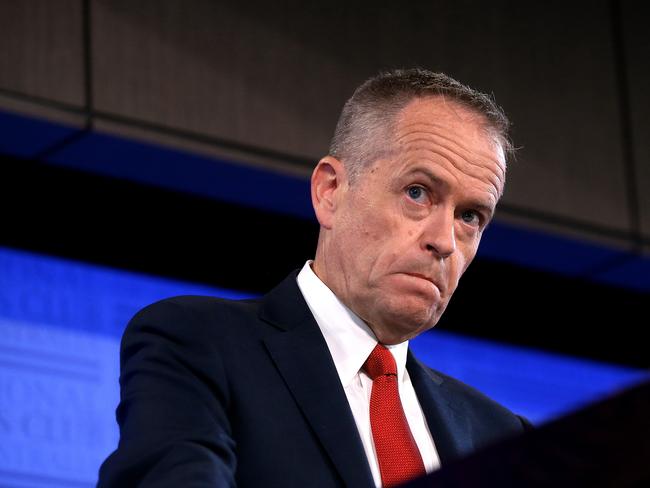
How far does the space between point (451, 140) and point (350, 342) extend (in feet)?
1.12

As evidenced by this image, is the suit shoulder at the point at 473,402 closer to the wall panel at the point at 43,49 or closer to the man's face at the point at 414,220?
the man's face at the point at 414,220

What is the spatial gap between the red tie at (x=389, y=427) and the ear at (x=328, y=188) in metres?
0.26

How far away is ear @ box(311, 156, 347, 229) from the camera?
197 cm

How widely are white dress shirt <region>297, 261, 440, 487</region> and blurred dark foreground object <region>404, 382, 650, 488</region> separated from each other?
654mm

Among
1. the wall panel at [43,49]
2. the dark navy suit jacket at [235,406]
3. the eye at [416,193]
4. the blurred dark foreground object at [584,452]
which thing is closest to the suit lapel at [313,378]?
the dark navy suit jacket at [235,406]

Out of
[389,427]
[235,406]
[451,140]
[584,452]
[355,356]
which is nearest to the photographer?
[584,452]

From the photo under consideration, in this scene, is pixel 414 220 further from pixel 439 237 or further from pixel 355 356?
pixel 355 356

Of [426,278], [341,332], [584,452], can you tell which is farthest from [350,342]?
[584,452]

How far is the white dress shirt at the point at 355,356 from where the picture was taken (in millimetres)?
1716

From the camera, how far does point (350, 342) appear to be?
1794mm

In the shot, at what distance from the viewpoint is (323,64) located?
3551mm

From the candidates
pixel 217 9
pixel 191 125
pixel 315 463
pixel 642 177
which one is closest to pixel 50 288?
pixel 191 125

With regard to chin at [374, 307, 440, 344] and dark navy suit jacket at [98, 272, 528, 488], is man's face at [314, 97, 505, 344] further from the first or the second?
dark navy suit jacket at [98, 272, 528, 488]

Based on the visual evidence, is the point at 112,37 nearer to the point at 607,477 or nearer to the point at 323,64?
the point at 323,64
